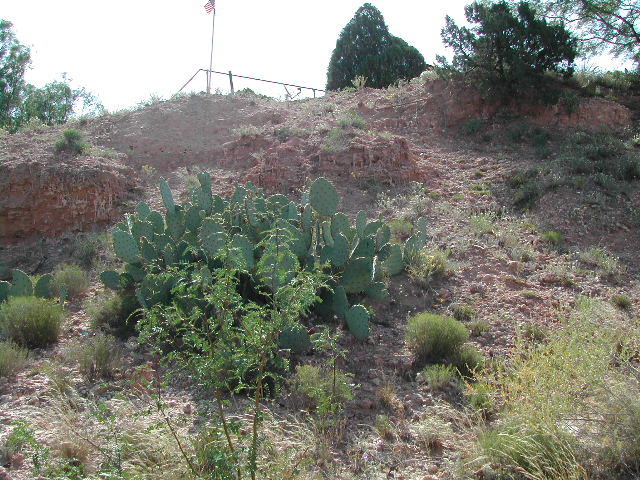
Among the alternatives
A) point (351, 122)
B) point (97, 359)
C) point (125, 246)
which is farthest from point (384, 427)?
point (351, 122)

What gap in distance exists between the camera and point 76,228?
11.1 meters

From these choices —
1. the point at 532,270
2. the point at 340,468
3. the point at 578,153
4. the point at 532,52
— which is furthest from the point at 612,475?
the point at 532,52

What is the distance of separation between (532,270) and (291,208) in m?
3.39

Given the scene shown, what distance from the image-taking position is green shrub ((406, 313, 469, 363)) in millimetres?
6569

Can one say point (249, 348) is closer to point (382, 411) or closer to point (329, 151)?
point (382, 411)

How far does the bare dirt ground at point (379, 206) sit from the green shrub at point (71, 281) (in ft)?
0.57

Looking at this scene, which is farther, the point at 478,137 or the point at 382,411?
the point at 478,137

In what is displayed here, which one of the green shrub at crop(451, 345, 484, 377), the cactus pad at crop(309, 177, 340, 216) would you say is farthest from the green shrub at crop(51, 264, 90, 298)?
the green shrub at crop(451, 345, 484, 377)

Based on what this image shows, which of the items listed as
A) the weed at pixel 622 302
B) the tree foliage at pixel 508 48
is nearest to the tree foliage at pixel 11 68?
the tree foliage at pixel 508 48

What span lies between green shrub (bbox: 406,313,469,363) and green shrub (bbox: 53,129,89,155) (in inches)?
331

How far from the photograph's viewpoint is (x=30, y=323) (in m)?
7.08

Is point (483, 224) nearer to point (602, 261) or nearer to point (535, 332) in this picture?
point (602, 261)

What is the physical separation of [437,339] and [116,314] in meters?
3.75

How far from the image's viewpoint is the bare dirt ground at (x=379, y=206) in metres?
5.75
